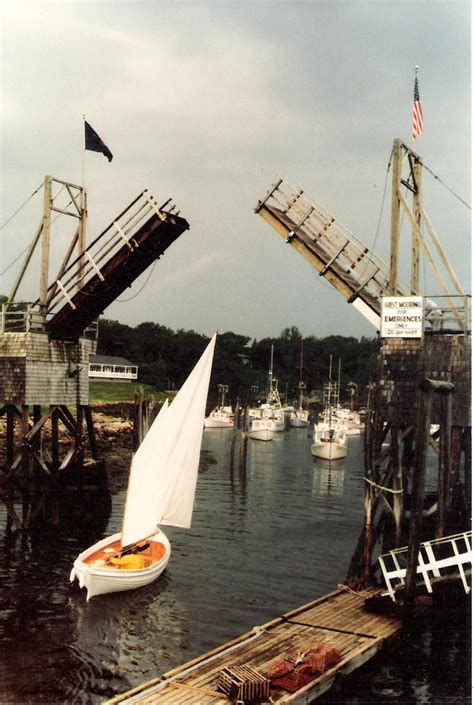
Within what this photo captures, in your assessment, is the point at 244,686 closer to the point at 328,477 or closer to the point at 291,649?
the point at 291,649

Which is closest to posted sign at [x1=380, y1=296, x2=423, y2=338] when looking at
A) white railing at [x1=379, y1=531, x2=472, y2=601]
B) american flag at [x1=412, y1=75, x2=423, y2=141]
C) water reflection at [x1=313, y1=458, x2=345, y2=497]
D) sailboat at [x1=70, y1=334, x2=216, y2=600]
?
american flag at [x1=412, y1=75, x2=423, y2=141]

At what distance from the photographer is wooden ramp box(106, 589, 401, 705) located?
1209 cm

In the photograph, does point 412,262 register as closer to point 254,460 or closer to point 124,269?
point 124,269

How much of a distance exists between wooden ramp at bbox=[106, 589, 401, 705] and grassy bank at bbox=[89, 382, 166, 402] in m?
63.3

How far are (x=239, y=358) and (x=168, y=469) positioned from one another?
418 feet

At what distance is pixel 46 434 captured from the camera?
4844 centimetres

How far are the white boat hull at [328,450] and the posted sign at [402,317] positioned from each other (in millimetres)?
42817

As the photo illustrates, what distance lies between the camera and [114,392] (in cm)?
8750

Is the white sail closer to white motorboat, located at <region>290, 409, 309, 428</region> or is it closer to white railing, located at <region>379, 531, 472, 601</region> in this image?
white railing, located at <region>379, 531, 472, 601</region>

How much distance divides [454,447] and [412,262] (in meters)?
5.72

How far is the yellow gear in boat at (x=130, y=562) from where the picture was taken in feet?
70.4

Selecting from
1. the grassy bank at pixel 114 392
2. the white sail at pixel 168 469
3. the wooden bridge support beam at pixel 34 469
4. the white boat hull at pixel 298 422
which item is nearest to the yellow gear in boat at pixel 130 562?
the white sail at pixel 168 469

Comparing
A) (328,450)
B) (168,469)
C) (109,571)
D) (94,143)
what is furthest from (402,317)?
(328,450)

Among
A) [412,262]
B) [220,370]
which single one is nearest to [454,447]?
[412,262]
